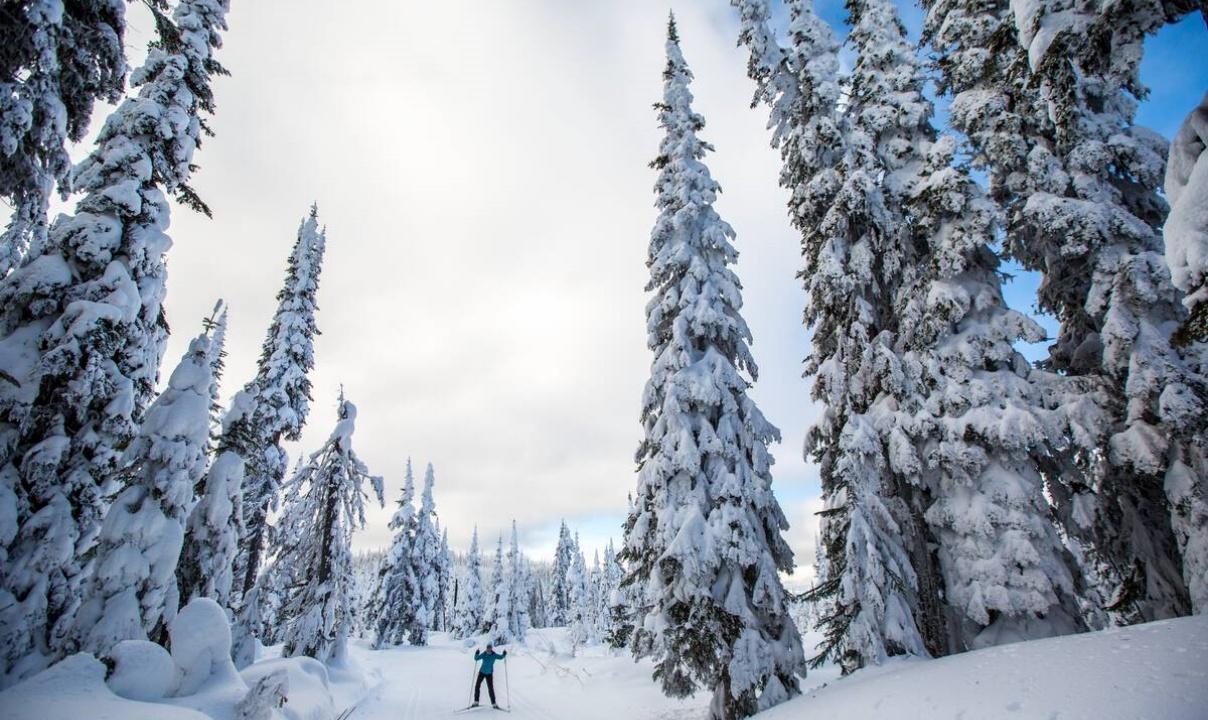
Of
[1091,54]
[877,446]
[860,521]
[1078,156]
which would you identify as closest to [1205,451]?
[877,446]

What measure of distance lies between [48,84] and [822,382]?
15088mm

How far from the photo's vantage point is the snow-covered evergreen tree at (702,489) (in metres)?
10.9

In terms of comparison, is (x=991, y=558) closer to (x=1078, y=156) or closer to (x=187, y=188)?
(x=1078, y=156)

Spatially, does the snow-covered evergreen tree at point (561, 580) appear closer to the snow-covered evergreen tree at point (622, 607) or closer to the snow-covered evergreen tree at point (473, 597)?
the snow-covered evergreen tree at point (473, 597)

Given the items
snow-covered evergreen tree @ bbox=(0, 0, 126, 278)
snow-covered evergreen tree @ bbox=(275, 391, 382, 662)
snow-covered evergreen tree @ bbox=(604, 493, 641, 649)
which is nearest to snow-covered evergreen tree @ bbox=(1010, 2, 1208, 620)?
snow-covered evergreen tree @ bbox=(604, 493, 641, 649)

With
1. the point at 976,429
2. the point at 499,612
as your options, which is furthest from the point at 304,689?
the point at 499,612

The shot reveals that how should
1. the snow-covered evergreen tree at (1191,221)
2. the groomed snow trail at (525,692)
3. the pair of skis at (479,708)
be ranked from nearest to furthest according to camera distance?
the snow-covered evergreen tree at (1191,221)
the pair of skis at (479,708)
the groomed snow trail at (525,692)

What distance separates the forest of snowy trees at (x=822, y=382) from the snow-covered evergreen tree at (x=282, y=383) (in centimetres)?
560

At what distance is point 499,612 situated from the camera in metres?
54.2

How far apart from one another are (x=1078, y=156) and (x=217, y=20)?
833 inches

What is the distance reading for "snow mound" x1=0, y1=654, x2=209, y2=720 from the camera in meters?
6.24

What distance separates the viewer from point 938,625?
10172 mm

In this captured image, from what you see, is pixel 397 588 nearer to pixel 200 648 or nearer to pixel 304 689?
pixel 304 689

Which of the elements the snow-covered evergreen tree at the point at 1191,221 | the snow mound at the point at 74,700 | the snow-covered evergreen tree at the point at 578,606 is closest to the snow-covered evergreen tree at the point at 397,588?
the snow-covered evergreen tree at the point at 578,606
